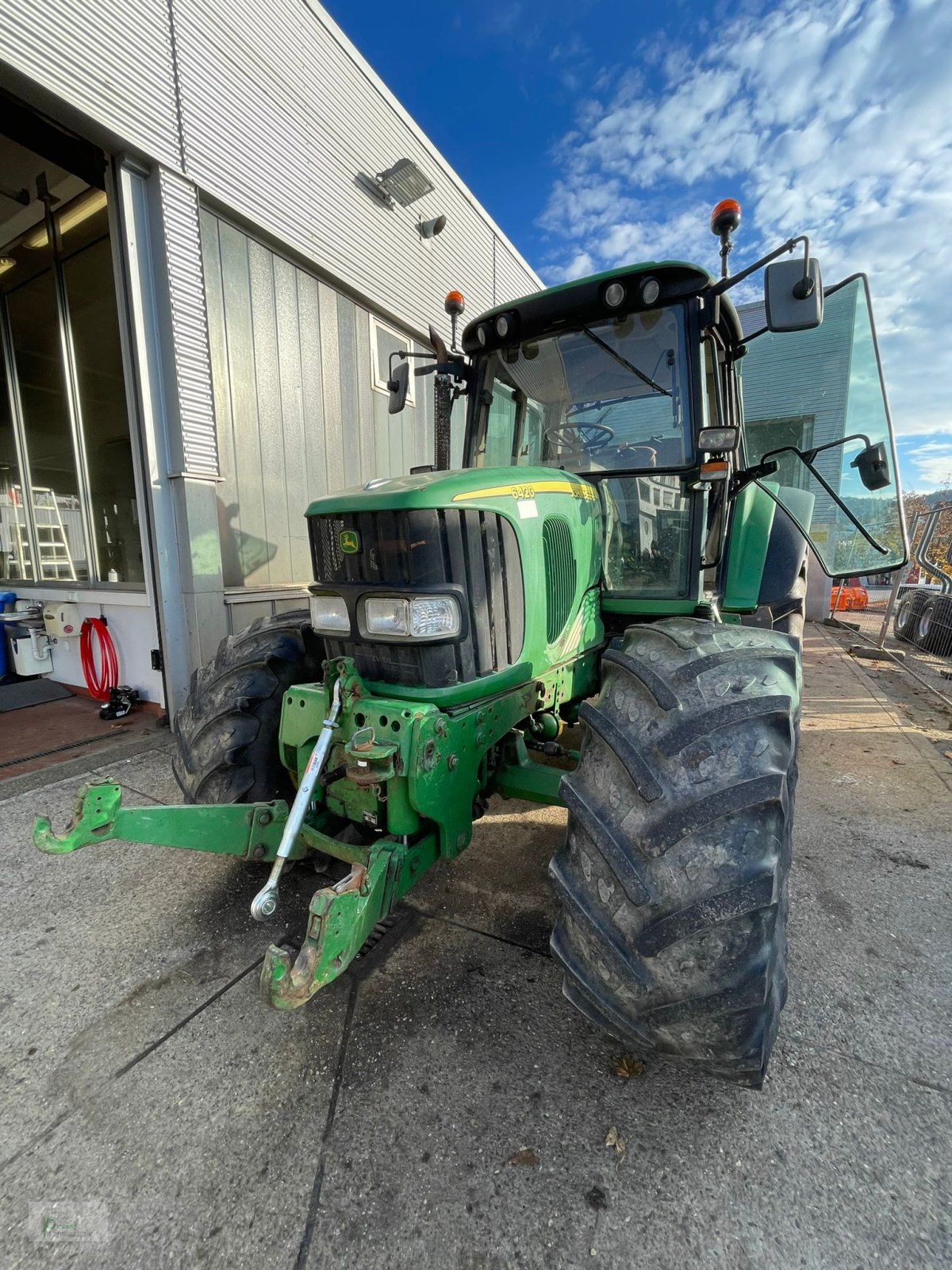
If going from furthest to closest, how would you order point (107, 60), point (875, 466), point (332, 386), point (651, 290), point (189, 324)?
point (332, 386)
point (189, 324)
point (107, 60)
point (875, 466)
point (651, 290)

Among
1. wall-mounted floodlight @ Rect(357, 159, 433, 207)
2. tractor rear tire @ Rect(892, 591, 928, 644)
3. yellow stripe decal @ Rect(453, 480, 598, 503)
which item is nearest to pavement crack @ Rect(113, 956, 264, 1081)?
yellow stripe decal @ Rect(453, 480, 598, 503)

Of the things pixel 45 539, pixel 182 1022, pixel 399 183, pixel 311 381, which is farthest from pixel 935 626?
pixel 45 539

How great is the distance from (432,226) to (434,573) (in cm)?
685

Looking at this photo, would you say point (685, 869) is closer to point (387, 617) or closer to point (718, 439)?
point (387, 617)

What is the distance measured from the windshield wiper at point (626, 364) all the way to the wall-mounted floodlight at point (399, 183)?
482 centimetres

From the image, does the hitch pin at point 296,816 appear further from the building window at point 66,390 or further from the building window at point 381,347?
the building window at point 381,347

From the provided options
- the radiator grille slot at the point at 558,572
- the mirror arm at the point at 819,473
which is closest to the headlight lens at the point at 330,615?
the radiator grille slot at the point at 558,572

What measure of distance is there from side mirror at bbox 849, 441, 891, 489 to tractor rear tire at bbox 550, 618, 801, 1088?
185 cm

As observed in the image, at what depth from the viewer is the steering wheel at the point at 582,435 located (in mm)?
2604

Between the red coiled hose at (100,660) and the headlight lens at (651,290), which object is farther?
the red coiled hose at (100,660)

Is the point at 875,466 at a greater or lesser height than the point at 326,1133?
greater

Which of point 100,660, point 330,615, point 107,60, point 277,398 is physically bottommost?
point 100,660

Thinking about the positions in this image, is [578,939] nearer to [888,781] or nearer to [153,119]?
[888,781]

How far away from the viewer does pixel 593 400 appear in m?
2.60
